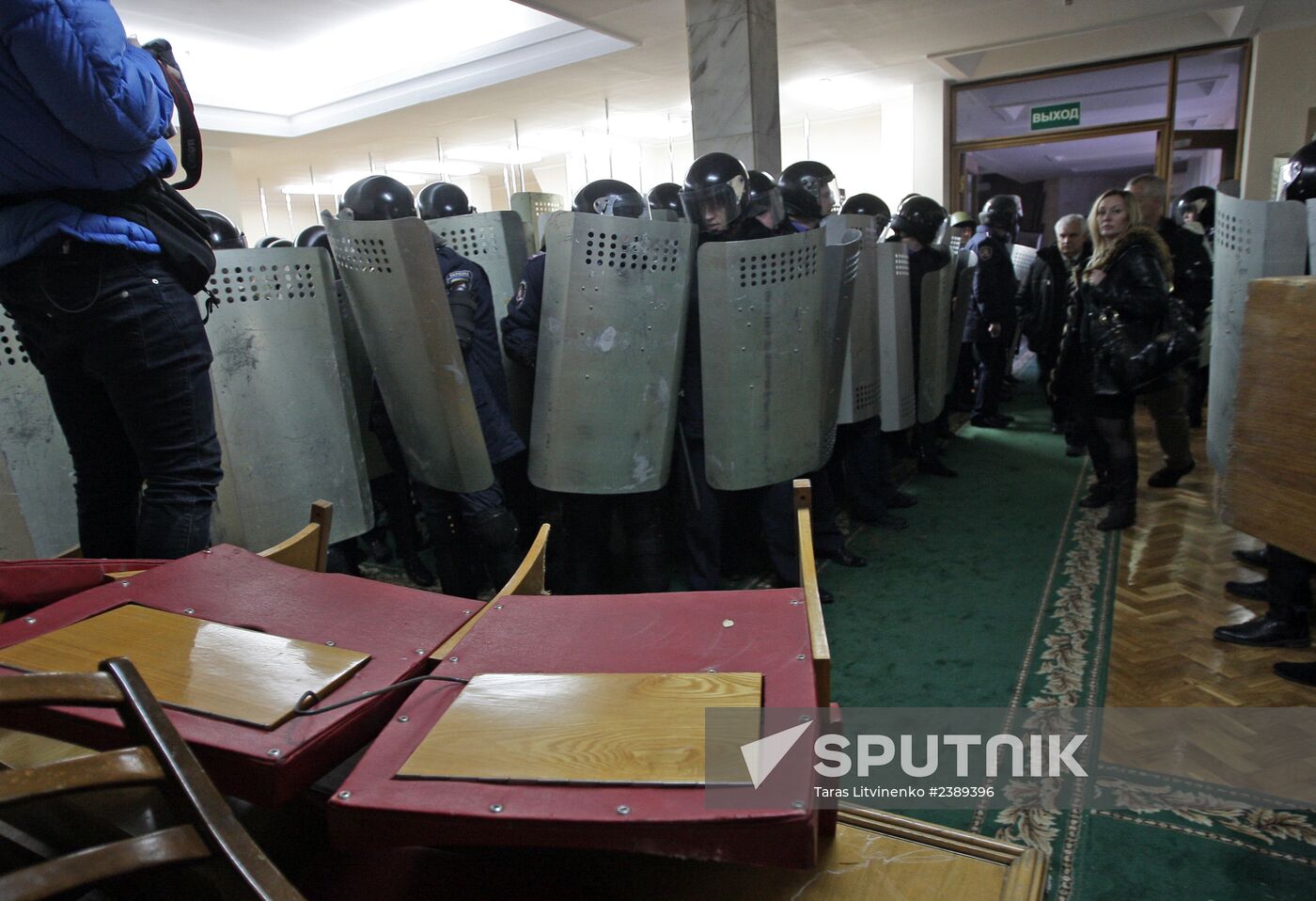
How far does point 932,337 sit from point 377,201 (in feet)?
7.88

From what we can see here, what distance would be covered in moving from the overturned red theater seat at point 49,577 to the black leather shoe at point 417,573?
68.2 inches

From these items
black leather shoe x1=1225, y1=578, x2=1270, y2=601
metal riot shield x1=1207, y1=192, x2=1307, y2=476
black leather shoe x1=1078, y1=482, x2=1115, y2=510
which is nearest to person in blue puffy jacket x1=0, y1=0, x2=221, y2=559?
metal riot shield x1=1207, y1=192, x2=1307, y2=476

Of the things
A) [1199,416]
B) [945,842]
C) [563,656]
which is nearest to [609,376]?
[563,656]

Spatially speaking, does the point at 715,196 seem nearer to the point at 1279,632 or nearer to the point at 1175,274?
the point at 1279,632

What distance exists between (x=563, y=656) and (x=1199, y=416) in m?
5.18

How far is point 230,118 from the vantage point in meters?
8.02

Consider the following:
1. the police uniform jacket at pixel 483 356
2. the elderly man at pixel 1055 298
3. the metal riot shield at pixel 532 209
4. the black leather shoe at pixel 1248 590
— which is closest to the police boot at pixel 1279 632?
the black leather shoe at pixel 1248 590

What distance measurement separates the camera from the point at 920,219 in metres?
3.32

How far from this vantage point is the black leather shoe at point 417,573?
9.70ft

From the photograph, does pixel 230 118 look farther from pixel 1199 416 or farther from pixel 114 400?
pixel 1199 416

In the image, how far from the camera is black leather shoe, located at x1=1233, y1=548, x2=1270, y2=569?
258 cm

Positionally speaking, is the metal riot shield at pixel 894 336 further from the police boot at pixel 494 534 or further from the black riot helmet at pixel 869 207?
the police boot at pixel 494 534

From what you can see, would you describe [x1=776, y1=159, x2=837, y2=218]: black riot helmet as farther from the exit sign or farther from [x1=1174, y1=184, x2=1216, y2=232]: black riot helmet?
the exit sign

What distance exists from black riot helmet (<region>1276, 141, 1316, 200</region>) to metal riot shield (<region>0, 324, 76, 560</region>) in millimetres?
3399
